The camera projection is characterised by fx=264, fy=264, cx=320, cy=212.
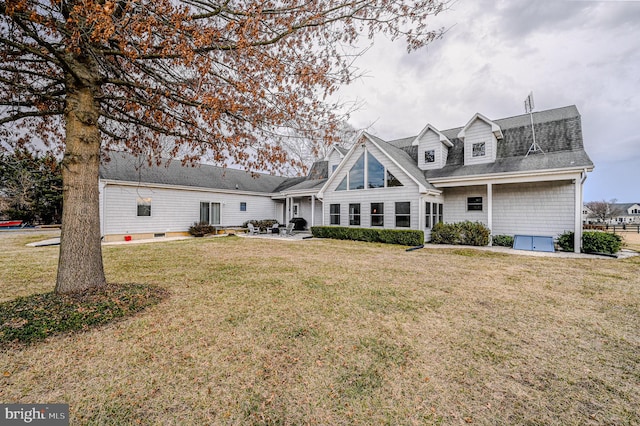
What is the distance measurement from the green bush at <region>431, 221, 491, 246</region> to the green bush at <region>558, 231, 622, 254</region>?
2932 millimetres

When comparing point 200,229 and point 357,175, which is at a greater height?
point 357,175

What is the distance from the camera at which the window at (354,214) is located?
15.5 meters

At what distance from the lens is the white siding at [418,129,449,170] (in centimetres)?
1537

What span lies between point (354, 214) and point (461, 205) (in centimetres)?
602

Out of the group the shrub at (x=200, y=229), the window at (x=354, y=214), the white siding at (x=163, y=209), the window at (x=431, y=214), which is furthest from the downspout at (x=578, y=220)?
the shrub at (x=200, y=229)

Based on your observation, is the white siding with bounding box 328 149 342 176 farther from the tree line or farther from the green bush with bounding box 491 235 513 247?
the tree line

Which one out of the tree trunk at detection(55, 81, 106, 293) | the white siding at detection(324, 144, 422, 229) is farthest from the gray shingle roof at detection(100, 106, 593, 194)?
the tree trunk at detection(55, 81, 106, 293)

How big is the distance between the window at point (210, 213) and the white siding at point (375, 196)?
7.87m

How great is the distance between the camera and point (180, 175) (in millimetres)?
17750

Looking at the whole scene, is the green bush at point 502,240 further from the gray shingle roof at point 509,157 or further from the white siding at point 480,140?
the white siding at point 480,140

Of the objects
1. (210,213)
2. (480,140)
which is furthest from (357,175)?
(210,213)

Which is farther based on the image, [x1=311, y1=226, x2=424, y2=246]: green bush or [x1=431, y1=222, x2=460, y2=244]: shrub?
[x1=431, y1=222, x2=460, y2=244]: shrub

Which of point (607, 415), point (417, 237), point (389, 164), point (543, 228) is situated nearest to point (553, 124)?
point (543, 228)

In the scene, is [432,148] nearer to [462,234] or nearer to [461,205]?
[461,205]
